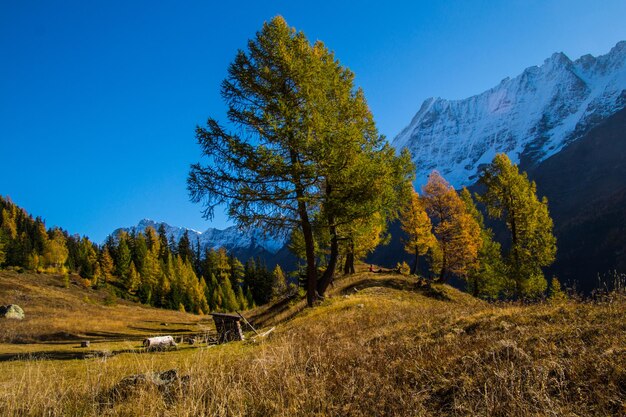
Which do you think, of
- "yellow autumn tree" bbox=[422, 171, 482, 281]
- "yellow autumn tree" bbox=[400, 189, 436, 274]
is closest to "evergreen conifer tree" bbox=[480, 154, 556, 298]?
"yellow autumn tree" bbox=[422, 171, 482, 281]

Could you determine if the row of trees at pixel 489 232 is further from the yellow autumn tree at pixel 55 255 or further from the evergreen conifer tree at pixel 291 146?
the yellow autumn tree at pixel 55 255

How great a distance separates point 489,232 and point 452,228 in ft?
26.1

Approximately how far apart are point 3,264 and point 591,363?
100 metres

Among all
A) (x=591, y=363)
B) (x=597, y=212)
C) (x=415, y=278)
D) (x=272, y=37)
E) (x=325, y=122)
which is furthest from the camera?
(x=597, y=212)

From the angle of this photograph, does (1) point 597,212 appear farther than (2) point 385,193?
Yes

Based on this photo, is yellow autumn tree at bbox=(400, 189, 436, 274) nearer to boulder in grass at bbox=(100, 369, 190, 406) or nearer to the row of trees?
the row of trees

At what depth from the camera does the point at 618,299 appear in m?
5.88

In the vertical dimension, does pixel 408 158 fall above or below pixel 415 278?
above

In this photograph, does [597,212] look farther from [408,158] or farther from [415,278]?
[408,158]

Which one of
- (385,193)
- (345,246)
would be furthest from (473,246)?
(385,193)

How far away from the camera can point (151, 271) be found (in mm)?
82812

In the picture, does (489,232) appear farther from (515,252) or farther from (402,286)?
(402,286)

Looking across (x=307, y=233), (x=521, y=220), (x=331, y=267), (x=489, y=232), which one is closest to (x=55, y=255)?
(x=489, y=232)

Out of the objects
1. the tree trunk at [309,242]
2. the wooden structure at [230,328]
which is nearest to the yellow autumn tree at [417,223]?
the tree trunk at [309,242]
